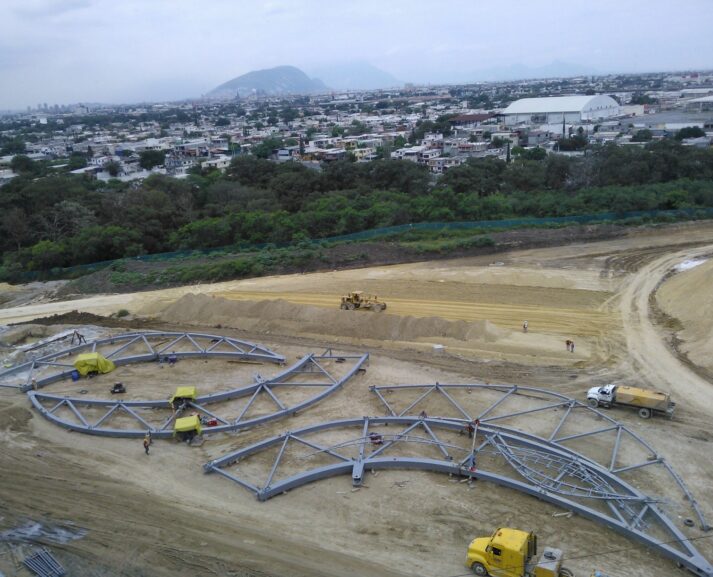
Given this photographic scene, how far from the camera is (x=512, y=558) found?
39.2ft

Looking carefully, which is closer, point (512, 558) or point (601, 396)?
point (512, 558)

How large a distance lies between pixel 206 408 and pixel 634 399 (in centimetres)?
1422

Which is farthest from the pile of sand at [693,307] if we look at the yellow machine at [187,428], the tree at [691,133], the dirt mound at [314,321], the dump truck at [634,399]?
the tree at [691,133]

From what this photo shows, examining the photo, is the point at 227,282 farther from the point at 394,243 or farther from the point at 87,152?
the point at 87,152

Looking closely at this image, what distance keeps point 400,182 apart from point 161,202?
873 inches

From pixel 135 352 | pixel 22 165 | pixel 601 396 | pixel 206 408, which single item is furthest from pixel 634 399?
pixel 22 165

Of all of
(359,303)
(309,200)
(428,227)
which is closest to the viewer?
(359,303)

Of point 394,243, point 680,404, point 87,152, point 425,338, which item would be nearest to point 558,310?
point 425,338

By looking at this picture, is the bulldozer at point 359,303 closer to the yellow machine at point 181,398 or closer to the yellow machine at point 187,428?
the yellow machine at point 181,398

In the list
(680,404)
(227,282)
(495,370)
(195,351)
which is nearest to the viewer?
(680,404)

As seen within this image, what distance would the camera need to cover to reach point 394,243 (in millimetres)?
39469

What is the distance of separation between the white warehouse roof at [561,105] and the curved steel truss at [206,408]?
378 ft

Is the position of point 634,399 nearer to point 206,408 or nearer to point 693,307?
point 693,307

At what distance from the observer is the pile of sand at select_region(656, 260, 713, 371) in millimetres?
22531
